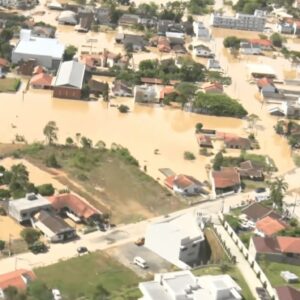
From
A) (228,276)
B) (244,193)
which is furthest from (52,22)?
(228,276)

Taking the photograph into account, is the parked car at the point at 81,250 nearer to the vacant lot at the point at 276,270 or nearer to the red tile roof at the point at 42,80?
the vacant lot at the point at 276,270

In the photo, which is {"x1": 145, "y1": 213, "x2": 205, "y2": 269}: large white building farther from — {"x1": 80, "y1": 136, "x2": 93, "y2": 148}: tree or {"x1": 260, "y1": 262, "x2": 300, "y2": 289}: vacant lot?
{"x1": 80, "y1": 136, "x2": 93, "y2": 148}: tree

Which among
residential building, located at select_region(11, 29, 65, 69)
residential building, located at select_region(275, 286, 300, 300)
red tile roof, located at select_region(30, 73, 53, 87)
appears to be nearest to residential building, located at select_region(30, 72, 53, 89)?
red tile roof, located at select_region(30, 73, 53, 87)

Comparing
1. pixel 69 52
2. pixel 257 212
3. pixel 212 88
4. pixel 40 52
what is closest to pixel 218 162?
pixel 257 212

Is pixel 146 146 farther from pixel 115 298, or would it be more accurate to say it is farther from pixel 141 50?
pixel 141 50

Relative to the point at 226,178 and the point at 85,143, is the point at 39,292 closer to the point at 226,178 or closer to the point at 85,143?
the point at 226,178

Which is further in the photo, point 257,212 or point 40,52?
point 40,52

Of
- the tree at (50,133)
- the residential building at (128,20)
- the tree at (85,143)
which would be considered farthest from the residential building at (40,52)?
the tree at (85,143)
